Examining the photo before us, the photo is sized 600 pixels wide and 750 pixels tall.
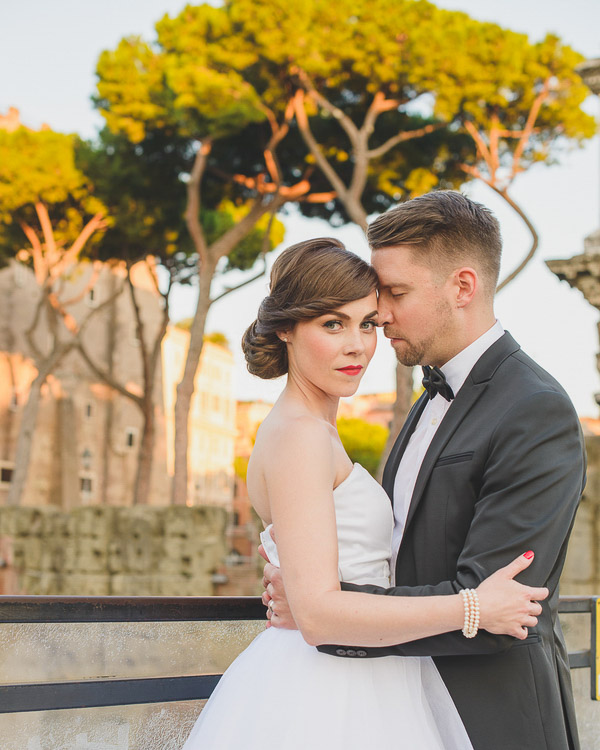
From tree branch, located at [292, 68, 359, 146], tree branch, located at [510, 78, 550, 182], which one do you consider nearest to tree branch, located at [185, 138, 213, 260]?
tree branch, located at [292, 68, 359, 146]

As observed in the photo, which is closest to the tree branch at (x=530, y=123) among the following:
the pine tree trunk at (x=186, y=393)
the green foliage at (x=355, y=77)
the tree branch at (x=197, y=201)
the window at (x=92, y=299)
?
the green foliage at (x=355, y=77)

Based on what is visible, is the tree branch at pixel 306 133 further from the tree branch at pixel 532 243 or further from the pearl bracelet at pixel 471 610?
the pearl bracelet at pixel 471 610

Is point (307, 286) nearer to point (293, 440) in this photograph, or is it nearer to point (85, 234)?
point (293, 440)

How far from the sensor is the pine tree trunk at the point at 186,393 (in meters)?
14.9

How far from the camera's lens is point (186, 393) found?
15016 millimetres

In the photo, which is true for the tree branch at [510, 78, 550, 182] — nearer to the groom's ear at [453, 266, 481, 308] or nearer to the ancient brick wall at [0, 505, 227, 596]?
the ancient brick wall at [0, 505, 227, 596]

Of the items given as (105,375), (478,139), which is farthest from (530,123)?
(105,375)

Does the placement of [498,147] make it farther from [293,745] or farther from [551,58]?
[293,745]

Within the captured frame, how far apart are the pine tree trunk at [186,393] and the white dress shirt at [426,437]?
42.2 ft

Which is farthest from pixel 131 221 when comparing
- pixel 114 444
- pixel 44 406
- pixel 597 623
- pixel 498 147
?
pixel 597 623

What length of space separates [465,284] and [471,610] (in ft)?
2.35

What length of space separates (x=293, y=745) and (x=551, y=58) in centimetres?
1498

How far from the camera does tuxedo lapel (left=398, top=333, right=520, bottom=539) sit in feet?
6.05

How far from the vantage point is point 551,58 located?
1477 cm
